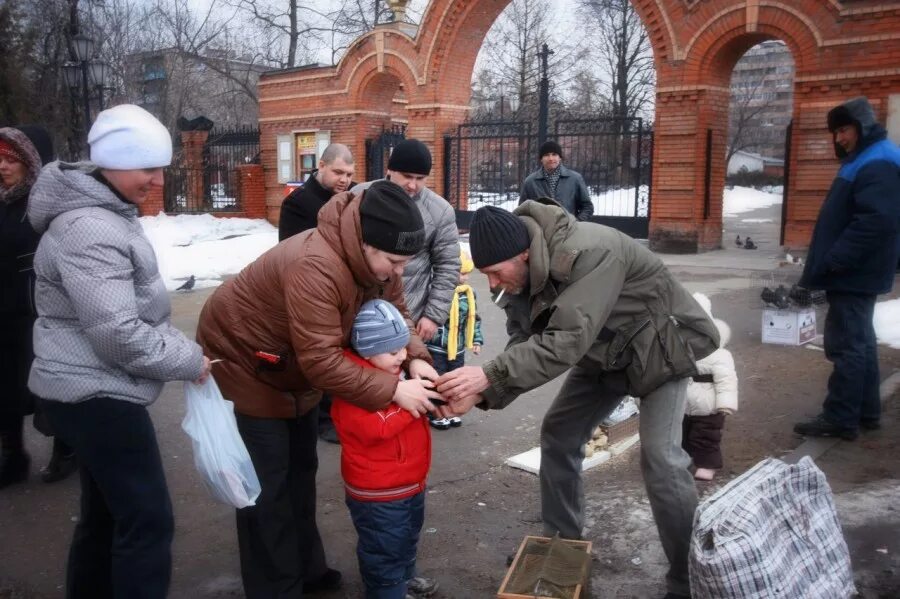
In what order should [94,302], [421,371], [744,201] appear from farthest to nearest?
1. [744,201]
2. [421,371]
3. [94,302]

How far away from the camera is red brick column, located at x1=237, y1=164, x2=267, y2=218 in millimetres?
20812

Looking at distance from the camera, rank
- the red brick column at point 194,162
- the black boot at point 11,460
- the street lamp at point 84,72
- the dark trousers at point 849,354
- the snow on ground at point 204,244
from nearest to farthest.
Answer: the black boot at point 11,460, the dark trousers at point 849,354, the snow on ground at point 204,244, the street lamp at point 84,72, the red brick column at point 194,162

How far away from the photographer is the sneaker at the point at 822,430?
5090mm

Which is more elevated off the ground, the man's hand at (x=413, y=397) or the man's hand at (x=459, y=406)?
the man's hand at (x=413, y=397)

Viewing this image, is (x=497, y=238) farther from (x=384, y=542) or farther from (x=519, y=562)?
(x=519, y=562)

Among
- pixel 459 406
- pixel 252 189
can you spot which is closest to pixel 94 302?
pixel 459 406

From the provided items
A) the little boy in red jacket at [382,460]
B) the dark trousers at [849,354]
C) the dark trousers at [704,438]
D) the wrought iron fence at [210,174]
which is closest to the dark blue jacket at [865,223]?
the dark trousers at [849,354]

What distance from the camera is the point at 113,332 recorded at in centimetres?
248

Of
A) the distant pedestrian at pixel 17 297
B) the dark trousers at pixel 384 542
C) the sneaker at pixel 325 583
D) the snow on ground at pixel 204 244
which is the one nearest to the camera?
the dark trousers at pixel 384 542

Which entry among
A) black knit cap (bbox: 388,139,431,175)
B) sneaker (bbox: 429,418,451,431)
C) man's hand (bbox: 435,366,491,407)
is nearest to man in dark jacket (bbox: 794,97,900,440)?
sneaker (bbox: 429,418,451,431)

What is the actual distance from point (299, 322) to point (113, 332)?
58 cm

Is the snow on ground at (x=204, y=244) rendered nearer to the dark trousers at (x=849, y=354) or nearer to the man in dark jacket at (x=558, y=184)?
the man in dark jacket at (x=558, y=184)

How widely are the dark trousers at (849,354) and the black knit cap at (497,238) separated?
3106 mm

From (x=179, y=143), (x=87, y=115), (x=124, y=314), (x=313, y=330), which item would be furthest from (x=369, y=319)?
(x=179, y=143)
